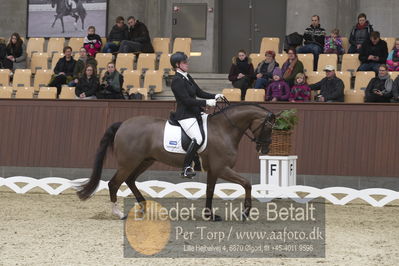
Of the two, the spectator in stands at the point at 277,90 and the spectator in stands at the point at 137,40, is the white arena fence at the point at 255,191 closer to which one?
the spectator in stands at the point at 277,90

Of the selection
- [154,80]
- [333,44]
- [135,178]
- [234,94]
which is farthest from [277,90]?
[135,178]

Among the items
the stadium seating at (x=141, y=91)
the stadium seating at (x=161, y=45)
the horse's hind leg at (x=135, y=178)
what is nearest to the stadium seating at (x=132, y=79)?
the stadium seating at (x=141, y=91)

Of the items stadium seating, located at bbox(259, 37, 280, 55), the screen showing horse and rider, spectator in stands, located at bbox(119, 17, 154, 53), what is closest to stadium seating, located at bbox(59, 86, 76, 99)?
spectator in stands, located at bbox(119, 17, 154, 53)

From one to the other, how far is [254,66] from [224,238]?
9.86m

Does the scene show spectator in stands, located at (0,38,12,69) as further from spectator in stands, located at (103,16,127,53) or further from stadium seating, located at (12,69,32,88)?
spectator in stands, located at (103,16,127,53)

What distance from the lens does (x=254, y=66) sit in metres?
18.3

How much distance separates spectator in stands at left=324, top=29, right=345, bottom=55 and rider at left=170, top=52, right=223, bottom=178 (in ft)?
25.7

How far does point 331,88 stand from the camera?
15406 millimetres

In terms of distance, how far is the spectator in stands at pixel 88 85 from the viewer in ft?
53.7

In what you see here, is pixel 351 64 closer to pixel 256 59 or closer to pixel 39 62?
pixel 256 59

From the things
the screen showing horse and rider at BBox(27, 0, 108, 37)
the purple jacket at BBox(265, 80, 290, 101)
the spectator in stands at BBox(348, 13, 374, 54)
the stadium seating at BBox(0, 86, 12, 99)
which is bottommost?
the stadium seating at BBox(0, 86, 12, 99)

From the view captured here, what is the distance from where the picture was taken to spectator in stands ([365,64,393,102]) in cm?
1490

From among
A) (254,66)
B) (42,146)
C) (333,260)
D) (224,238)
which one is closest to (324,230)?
(224,238)

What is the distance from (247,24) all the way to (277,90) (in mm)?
7402
